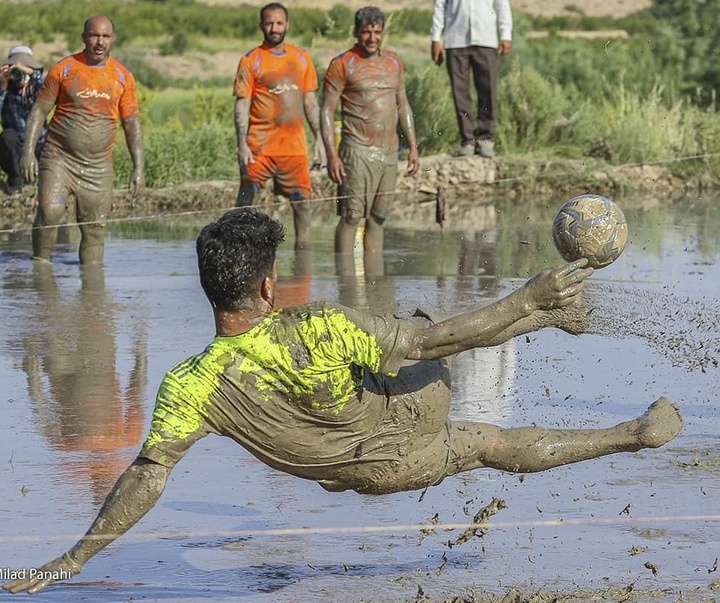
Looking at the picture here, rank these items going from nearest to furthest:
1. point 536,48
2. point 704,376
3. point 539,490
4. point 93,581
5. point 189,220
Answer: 1. point 93,581
2. point 539,490
3. point 704,376
4. point 189,220
5. point 536,48

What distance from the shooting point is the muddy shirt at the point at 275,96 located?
12.8 meters

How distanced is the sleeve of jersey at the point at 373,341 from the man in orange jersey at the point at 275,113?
770cm

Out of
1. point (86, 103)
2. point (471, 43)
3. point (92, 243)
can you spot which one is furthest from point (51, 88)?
point (471, 43)

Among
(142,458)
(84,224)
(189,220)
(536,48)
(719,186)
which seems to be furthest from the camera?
(536,48)

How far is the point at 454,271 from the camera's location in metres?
12.8

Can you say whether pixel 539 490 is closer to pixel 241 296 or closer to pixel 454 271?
pixel 241 296

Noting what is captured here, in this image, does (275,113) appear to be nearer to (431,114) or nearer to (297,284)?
(297,284)

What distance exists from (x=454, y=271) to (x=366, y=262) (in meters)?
0.73

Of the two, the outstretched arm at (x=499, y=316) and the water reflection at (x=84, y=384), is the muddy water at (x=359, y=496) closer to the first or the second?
the water reflection at (x=84, y=384)

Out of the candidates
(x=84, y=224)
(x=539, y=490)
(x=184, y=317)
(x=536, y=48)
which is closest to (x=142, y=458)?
(x=539, y=490)

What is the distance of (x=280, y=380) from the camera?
5.13 meters

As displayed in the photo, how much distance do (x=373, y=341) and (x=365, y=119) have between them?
776cm

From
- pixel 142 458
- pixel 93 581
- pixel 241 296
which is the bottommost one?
pixel 93 581

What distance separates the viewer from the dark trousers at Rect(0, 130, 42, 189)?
14930 millimetres
